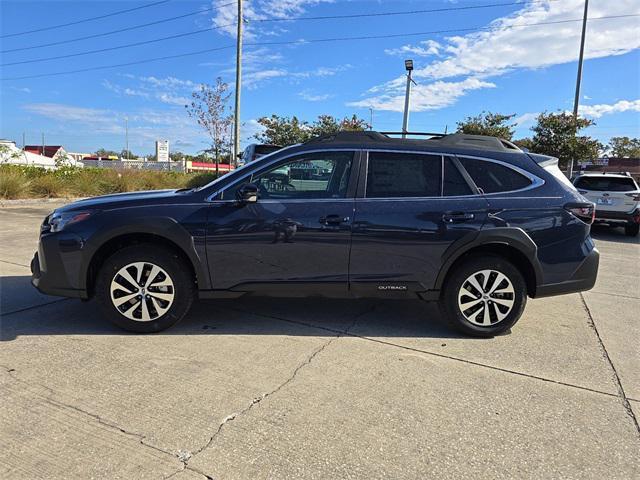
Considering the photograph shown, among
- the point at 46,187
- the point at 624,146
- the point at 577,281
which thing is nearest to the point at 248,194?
the point at 577,281

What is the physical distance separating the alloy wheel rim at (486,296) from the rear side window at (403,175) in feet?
2.82

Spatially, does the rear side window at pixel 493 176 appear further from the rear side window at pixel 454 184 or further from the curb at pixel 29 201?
the curb at pixel 29 201

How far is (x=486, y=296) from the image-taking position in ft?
13.9

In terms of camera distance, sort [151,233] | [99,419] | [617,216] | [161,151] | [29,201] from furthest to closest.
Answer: [161,151]
[29,201]
[617,216]
[151,233]
[99,419]

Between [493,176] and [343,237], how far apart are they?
1.48m

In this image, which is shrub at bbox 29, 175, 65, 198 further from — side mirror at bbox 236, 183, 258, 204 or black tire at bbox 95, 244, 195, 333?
side mirror at bbox 236, 183, 258, 204

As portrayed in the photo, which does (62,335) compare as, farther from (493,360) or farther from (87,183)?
(87,183)

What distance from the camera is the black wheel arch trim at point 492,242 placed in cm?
410

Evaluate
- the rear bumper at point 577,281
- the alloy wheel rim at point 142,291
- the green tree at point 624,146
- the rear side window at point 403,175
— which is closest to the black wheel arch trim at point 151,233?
the alloy wheel rim at point 142,291

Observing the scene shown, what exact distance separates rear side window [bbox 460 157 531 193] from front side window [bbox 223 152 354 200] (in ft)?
3.62

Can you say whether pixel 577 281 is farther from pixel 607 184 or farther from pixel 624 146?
pixel 624 146

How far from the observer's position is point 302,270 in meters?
4.11

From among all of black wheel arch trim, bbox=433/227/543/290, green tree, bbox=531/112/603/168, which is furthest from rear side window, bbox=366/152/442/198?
green tree, bbox=531/112/603/168

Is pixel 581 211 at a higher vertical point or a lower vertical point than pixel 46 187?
higher
